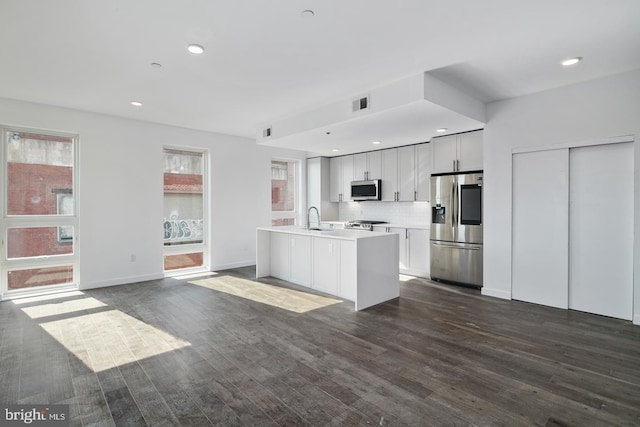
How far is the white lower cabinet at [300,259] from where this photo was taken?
5.27 metres

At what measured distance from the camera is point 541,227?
4.39 metres

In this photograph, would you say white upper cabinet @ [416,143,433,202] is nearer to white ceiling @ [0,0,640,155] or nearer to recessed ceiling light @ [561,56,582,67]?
white ceiling @ [0,0,640,155]

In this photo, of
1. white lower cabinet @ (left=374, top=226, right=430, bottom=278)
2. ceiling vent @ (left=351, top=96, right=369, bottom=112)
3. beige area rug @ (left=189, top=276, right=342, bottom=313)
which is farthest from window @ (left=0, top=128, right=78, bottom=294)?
white lower cabinet @ (left=374, top=226, right=430, bottom=278)

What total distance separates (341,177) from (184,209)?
3508 millimetres

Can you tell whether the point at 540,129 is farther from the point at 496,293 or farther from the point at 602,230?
the point at 496,293

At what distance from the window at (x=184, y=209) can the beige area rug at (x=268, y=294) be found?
927 mm

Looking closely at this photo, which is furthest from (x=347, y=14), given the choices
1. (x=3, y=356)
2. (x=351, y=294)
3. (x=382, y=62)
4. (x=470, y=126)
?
(x=3, y=356)

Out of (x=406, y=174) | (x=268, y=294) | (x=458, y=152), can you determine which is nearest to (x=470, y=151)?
(x=458, y=152)

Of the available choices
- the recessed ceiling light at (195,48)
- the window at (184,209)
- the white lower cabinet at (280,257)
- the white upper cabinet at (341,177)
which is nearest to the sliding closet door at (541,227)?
the white lower cabinet at (280,257)

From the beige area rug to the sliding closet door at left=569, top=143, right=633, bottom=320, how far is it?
3125 millimetres

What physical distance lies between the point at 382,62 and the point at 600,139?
9.25 ft

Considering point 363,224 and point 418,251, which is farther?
point 363,224

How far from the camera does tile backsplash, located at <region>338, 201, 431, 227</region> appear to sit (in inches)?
260

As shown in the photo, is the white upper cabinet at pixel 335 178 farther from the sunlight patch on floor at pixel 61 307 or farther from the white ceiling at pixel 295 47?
the sunlight patch on floor at pixel 61 307
